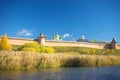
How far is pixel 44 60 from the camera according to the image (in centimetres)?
2973

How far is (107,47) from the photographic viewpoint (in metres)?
91.9

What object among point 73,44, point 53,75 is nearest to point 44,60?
point 53,75

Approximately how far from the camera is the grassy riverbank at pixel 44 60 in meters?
26.1

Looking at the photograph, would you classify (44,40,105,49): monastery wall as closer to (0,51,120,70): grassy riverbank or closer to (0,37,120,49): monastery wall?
(0,37,120,49): monastery wall

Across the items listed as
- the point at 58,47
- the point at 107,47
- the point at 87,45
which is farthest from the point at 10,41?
the point at 107,47

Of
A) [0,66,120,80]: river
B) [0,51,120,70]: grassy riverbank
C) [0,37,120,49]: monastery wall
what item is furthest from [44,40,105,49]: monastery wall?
[0,66,120,80]: river

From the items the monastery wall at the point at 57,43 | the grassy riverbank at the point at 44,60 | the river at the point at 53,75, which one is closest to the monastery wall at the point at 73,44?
the monastery wall at the point at 57,43

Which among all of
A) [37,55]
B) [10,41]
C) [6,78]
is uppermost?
[10,41]

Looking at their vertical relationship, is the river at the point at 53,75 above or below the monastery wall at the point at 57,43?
below

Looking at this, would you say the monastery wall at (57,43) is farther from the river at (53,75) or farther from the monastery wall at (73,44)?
the river at (53,75)

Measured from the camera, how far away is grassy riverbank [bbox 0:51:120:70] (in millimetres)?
26062

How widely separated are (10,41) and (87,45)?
27.7 meters

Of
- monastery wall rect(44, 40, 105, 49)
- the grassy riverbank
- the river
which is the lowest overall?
the river

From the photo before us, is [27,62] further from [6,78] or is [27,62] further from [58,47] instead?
[58,47]
